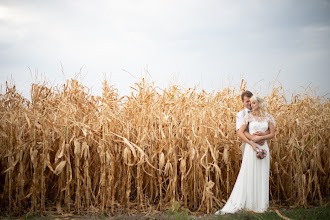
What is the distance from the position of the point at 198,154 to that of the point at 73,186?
6.02 feet

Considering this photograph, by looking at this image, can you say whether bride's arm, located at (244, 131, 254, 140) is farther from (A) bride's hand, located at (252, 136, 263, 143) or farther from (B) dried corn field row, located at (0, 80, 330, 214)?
(B) dried corn field row, located at (0, 80, 330, 214)

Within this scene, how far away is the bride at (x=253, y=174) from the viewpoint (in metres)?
4.38

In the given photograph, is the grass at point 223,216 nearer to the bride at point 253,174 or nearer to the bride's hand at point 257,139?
the bride at point 253,174

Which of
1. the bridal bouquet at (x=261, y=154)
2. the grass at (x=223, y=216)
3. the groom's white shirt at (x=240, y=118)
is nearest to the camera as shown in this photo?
the grass at (x=223, y=216)

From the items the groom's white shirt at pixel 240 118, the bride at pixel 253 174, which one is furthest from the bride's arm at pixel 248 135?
the groom's white shirt at pixel 240 118

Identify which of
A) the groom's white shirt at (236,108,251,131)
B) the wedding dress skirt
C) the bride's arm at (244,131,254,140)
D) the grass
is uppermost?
the groom's white shirt at (236,108,251,131)

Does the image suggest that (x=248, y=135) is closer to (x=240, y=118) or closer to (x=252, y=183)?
(x=240, y=118)

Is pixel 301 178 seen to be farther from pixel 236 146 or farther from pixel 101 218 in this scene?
pixel 101 218

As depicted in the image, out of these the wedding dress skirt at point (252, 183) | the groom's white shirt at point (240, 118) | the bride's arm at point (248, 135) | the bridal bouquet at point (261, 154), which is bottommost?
the wedding dress skirt at point (252, 183)

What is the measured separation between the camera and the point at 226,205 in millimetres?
4359

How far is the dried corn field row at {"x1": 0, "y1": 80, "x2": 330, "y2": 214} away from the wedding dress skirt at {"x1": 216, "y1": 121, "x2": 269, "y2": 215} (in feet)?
0.65

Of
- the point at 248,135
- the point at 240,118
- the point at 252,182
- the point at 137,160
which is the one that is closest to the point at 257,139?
the point at 248,135

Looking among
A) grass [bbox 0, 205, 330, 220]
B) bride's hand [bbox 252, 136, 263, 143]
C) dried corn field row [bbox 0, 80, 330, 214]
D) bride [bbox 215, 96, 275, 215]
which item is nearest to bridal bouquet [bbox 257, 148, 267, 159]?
bride [bbox 215, 96, 275, 215]

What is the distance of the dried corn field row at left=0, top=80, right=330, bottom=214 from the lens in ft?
13.5
